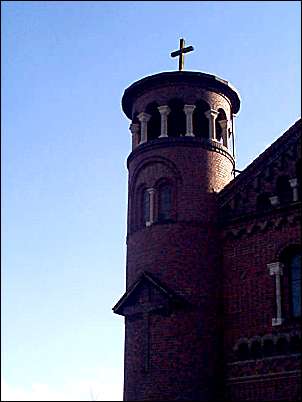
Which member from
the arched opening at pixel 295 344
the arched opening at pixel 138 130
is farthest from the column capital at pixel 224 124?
the arched opening at pixel 295 344

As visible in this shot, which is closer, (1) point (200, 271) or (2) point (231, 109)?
(1) point (200, 271)

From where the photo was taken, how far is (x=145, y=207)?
2591 cm

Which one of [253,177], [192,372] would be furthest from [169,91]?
[192,372]

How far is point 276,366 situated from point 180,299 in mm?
3446

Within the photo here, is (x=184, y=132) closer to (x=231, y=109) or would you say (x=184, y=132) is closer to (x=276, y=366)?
(x=231, y=109)

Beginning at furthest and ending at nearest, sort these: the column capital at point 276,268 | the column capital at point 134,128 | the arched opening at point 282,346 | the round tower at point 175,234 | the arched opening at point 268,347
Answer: the column capital at point 134,128 < the round tower at point 175,234 < the column capital at point 276,268 < the arched opening at point 268,347 < the arched opening at point 282,346

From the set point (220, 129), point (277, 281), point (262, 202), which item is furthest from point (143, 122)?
point (277, 281)

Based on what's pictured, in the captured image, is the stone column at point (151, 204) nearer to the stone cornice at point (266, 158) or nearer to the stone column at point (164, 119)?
the stone column at point (164, 119)

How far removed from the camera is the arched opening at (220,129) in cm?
2703

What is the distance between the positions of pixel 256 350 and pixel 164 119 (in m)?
8.11

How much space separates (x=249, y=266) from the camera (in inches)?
930

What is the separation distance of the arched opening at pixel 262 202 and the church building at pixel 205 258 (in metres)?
0.03

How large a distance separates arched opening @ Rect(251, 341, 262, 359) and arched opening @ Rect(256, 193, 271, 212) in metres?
3.89

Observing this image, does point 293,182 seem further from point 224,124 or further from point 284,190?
point 224,124
